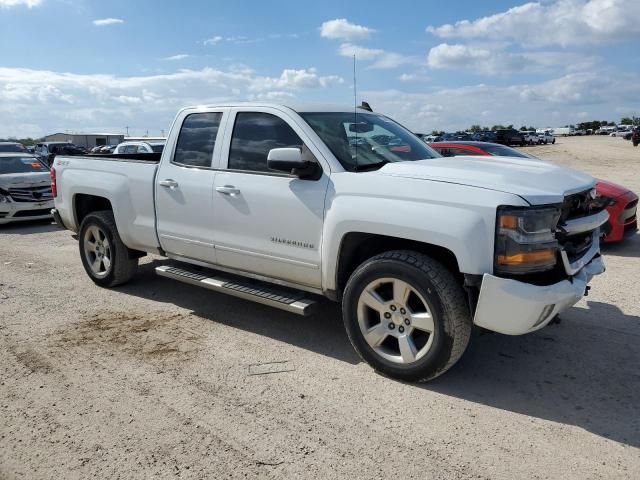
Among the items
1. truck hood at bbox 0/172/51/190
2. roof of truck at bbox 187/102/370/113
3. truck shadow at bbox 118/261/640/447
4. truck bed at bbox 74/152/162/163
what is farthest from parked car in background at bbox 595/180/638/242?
truck hood at bbox 0/172/51/190

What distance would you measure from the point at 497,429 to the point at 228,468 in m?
1.59

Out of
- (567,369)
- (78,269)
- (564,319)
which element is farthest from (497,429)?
(78,269)

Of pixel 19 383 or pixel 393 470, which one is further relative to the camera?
pixel 19 383

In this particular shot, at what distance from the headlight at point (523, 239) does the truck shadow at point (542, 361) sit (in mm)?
922

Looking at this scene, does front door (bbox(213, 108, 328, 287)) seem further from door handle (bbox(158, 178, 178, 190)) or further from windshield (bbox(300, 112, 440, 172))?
door handle (bbox(158, 178, 178, 190))

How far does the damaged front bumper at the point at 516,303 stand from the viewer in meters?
3.27

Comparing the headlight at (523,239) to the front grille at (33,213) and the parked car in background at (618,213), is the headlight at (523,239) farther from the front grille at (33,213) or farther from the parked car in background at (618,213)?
the front grille at (33,213)

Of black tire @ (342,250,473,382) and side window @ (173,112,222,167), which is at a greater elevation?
side window @ (173,112,222,167)

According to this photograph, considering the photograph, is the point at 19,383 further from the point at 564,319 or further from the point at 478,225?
the point at 564,319

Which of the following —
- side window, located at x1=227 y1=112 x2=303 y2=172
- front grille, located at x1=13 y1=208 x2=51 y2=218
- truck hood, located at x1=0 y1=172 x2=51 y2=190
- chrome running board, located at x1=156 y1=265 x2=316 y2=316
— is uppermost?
side window, located at x1=227 y1=112 x2=303 y2=172

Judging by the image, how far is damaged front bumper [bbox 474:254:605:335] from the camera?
327 centimetres

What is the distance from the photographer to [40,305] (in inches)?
225

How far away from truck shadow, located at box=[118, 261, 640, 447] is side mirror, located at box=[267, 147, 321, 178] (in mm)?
1480

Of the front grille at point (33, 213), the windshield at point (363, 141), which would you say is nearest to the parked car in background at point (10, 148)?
the front grille at point (33, 213)
